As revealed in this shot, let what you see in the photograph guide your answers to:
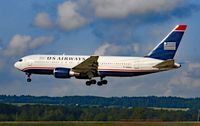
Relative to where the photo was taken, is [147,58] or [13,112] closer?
[147,58]

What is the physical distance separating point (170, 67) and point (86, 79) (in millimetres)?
16667

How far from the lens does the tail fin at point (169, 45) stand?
12350cm

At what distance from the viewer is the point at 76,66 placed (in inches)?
4761

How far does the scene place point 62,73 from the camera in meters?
120

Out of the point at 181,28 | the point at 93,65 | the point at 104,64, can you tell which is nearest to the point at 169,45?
the point at 181,28

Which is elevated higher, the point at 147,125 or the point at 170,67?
the point at 170,67

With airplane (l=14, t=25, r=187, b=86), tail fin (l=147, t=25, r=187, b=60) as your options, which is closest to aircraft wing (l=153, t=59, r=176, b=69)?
airplane (l=14, t=25, r=187, b=86)

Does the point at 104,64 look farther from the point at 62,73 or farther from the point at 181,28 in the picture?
the point at 181,28

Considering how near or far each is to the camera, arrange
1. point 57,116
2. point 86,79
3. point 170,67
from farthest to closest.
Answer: point 57,116, point 86,79, point 170,67

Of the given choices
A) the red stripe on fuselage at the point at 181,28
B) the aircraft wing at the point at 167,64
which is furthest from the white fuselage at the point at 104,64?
the red stripe on fuselage at the point at 181,28

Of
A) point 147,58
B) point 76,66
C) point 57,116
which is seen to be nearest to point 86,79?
point 76,66

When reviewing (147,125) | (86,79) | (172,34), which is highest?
(172,34)

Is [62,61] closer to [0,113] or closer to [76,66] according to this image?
[76,66]

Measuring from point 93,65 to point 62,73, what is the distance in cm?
589
